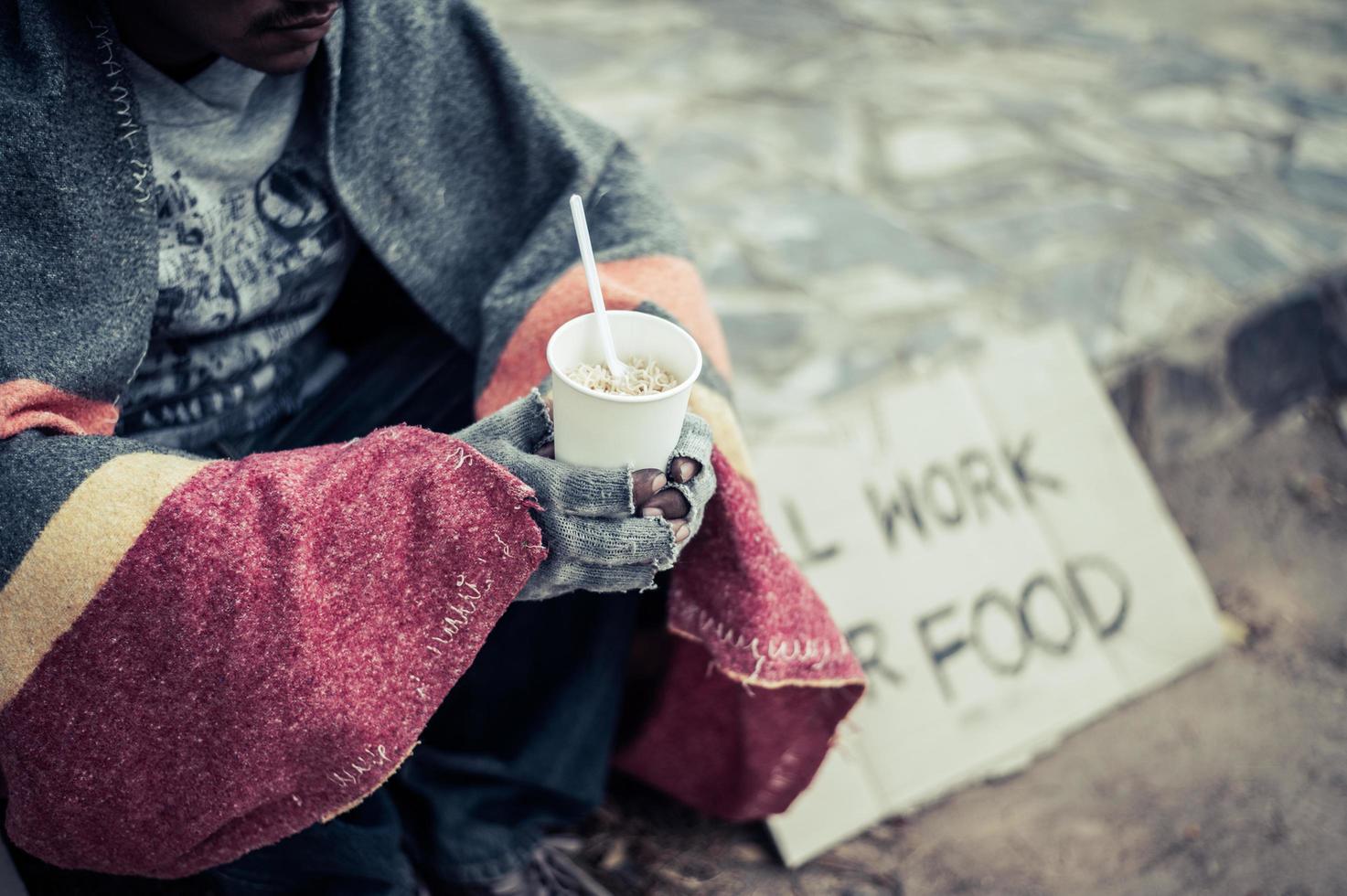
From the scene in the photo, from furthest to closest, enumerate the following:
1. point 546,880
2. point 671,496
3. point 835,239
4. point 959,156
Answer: point 959,156 → point 835,239 → point 546,880 → point 671,496

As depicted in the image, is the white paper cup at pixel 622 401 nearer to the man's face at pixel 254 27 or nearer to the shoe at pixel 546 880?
the man's face at pixel 254 27

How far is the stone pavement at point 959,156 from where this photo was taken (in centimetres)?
231

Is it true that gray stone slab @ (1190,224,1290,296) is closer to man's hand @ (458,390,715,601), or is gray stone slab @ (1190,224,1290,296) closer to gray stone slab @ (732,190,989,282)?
gray stone slab @ (732,190,989,282)

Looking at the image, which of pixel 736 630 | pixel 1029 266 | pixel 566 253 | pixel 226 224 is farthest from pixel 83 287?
pixel 1029 266

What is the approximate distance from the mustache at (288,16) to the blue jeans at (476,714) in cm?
47

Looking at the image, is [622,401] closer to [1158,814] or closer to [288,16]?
[288,16]

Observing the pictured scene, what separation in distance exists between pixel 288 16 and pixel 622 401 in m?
0.51

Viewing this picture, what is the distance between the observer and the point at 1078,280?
241cm

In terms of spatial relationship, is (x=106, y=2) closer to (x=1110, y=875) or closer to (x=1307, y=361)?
(x=1110, y=875)

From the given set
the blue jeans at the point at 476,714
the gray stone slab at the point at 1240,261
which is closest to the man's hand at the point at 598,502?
the blue jeans at the point at 476,714

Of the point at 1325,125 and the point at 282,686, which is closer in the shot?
the point at 282,686

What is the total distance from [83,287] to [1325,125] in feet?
12.1

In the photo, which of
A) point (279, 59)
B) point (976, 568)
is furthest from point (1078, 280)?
point (279, 59)

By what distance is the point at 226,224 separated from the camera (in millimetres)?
1101
